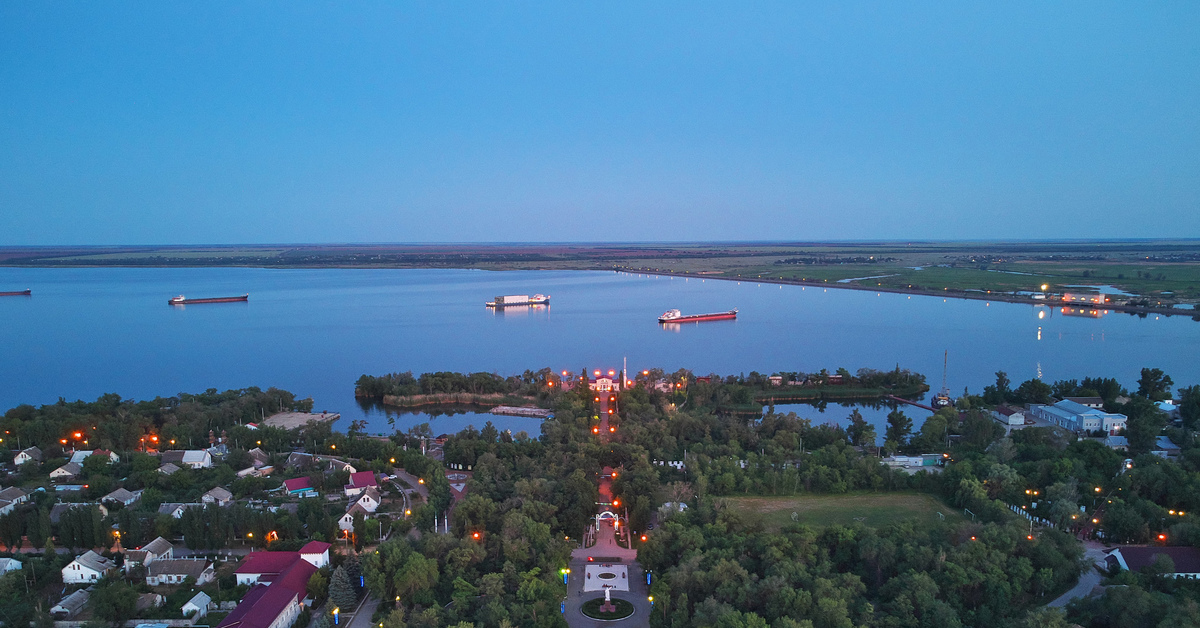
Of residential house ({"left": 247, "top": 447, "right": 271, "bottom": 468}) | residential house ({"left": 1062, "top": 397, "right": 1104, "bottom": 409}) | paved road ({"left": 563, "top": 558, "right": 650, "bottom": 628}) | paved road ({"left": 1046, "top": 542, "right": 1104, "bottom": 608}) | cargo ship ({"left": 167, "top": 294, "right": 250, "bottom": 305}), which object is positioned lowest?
paved road ({"left": 563, "top": 558, "right": 650, "bottom": 628})

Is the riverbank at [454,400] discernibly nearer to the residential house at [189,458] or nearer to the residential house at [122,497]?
the residential house at [189,458]

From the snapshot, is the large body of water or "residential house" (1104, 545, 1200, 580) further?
the large body of water

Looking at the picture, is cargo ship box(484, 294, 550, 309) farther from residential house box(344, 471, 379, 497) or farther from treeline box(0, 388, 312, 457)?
residential house box(344, 471, 379, 497)

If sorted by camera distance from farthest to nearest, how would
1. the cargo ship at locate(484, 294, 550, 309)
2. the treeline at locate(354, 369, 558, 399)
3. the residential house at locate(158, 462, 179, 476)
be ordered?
the cargo ship at locate(484, 294, 550, 309)
the treeline at locate(354, 369, 558, 399)
the residential house at locate(158, 462, 179, 476)

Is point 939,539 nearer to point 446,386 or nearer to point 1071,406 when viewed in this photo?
point 1071,406

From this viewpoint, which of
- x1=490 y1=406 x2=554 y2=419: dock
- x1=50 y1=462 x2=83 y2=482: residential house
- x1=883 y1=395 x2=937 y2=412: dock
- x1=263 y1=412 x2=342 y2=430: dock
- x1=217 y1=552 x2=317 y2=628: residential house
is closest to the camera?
x1=217 y1=552 x2=317 y2=628: residential house

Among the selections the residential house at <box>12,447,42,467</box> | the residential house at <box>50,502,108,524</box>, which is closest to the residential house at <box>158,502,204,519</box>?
the residential house at <box>50,502,108,524</box>

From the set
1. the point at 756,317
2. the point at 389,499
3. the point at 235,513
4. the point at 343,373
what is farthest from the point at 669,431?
the point at 756,317
